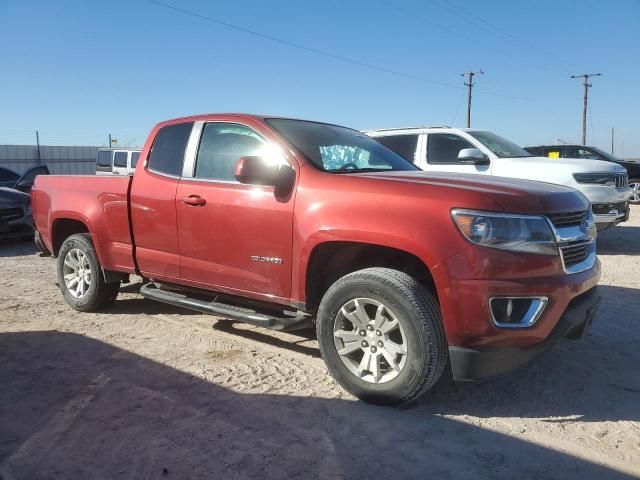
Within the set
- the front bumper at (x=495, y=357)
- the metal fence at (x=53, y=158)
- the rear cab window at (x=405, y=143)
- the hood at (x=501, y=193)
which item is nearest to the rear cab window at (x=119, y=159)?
the metal fence at (x=53, y=158)

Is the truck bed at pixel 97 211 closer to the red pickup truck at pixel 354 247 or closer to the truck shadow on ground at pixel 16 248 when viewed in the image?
the red pickup truck at pixel 354 247

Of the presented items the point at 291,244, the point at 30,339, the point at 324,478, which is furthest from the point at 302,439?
the point at 30,339

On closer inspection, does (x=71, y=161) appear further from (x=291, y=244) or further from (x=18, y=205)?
(x=291, y=244)

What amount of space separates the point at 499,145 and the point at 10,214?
8.57 metres

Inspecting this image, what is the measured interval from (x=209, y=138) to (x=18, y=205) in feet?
22.8

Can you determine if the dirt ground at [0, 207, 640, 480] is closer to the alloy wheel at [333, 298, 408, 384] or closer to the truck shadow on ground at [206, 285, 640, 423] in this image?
the truck shadow on ground at [206, 285, 640, 423]

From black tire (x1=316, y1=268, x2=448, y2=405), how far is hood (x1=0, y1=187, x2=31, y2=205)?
27.4 ft

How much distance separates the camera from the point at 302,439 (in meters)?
2.83

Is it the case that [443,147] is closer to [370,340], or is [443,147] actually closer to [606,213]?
[606,213]

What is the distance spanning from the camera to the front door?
364 centimetres

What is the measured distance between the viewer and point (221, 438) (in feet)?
9.32

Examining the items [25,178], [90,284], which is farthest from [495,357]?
[25,178]

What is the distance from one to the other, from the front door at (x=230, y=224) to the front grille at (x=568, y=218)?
160cm

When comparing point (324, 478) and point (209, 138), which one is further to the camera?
point (209, 138)
